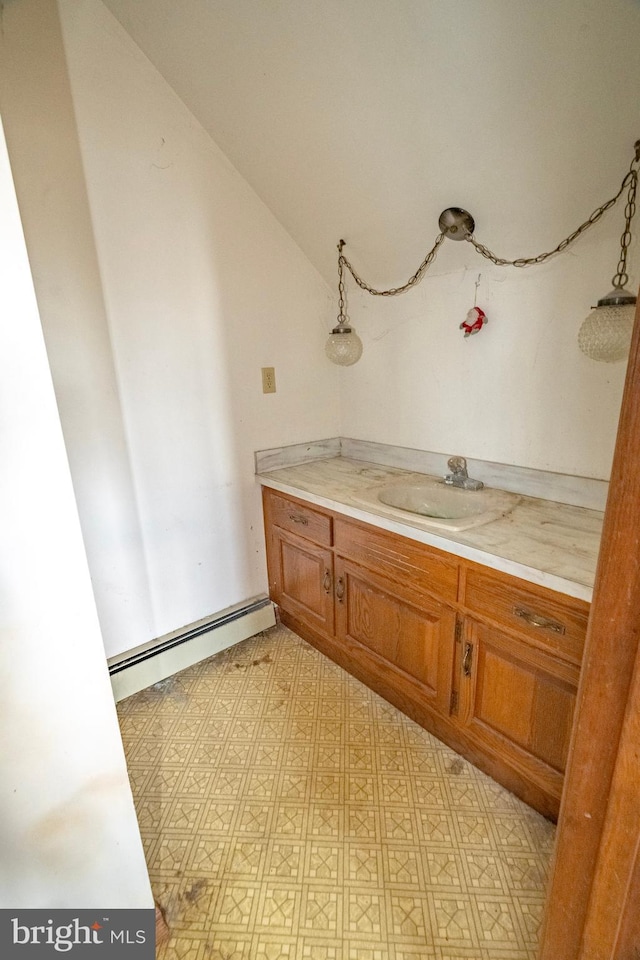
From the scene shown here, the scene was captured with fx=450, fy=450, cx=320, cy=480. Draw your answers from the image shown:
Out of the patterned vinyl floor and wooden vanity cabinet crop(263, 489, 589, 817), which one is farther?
wooden vanity cabinet crop(263, 489, 589, 817)

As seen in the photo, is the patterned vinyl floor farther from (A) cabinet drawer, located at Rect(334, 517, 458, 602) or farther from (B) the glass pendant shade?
(B) the glass pendant shade

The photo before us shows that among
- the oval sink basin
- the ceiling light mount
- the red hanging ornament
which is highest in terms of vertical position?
the ceiling light mount

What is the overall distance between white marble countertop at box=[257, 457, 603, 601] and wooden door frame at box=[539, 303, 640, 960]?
0.53 meters

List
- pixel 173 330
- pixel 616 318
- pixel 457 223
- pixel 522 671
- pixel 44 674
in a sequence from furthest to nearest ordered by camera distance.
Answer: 1. pixel 173 330
2. pixel 457 223
3. pixel 522 671
4. pixel 616 318
5. pixel 44 674

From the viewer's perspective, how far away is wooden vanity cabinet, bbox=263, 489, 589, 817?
46.8 inches

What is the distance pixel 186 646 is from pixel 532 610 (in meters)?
1.44

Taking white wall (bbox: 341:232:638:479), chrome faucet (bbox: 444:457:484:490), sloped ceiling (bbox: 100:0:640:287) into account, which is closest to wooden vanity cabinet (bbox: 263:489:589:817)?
chrome faucet (bbox: 444:457:484:490)

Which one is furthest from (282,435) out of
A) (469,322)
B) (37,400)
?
(37,400)

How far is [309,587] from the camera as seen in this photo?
1973 mm

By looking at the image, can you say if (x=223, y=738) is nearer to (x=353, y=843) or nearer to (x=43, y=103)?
(x=353, y=843)

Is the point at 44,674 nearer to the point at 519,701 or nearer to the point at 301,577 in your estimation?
the point at 519,701

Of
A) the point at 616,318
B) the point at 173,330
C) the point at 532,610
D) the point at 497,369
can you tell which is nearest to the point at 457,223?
the point at 497,369

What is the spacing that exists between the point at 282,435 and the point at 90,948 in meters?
1.71

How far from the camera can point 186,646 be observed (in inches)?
77.4
